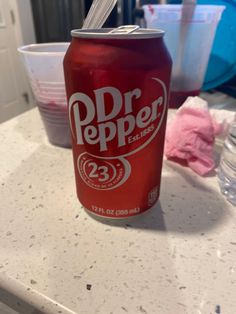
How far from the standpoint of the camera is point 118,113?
27 cm

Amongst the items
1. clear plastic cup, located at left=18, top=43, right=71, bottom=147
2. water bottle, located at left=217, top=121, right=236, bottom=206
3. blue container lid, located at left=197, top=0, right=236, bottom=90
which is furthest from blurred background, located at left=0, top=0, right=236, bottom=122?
water bottle, located at left=217, top=121, right=236, bottom=206

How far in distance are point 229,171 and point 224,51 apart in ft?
1.65

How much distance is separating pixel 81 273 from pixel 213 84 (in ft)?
2.36

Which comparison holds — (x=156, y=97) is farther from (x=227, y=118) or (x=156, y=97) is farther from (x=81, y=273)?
(x=227, y=118)

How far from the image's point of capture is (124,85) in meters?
0.26

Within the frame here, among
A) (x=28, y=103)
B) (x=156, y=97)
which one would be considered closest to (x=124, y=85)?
(x=156, y=97)

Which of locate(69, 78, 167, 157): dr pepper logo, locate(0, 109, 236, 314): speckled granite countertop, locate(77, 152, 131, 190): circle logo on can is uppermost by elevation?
locate(69, 78, 167, 157): dr pepper logo

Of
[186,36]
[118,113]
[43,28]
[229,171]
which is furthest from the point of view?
[43,28]

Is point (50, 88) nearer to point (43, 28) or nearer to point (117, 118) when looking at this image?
point (117, 118)

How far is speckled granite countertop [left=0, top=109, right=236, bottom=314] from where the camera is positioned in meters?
0.26

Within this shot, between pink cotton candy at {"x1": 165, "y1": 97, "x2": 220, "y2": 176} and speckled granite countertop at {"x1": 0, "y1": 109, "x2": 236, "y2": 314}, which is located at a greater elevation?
pink cotton candy at {"x1": 165, "y1": 97, "x2": 220, "y2": 176}

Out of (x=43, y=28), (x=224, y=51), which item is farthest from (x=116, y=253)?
(x=43, y=28)

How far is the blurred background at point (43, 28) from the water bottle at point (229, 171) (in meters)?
0.44

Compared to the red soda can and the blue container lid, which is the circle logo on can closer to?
the red soda can
